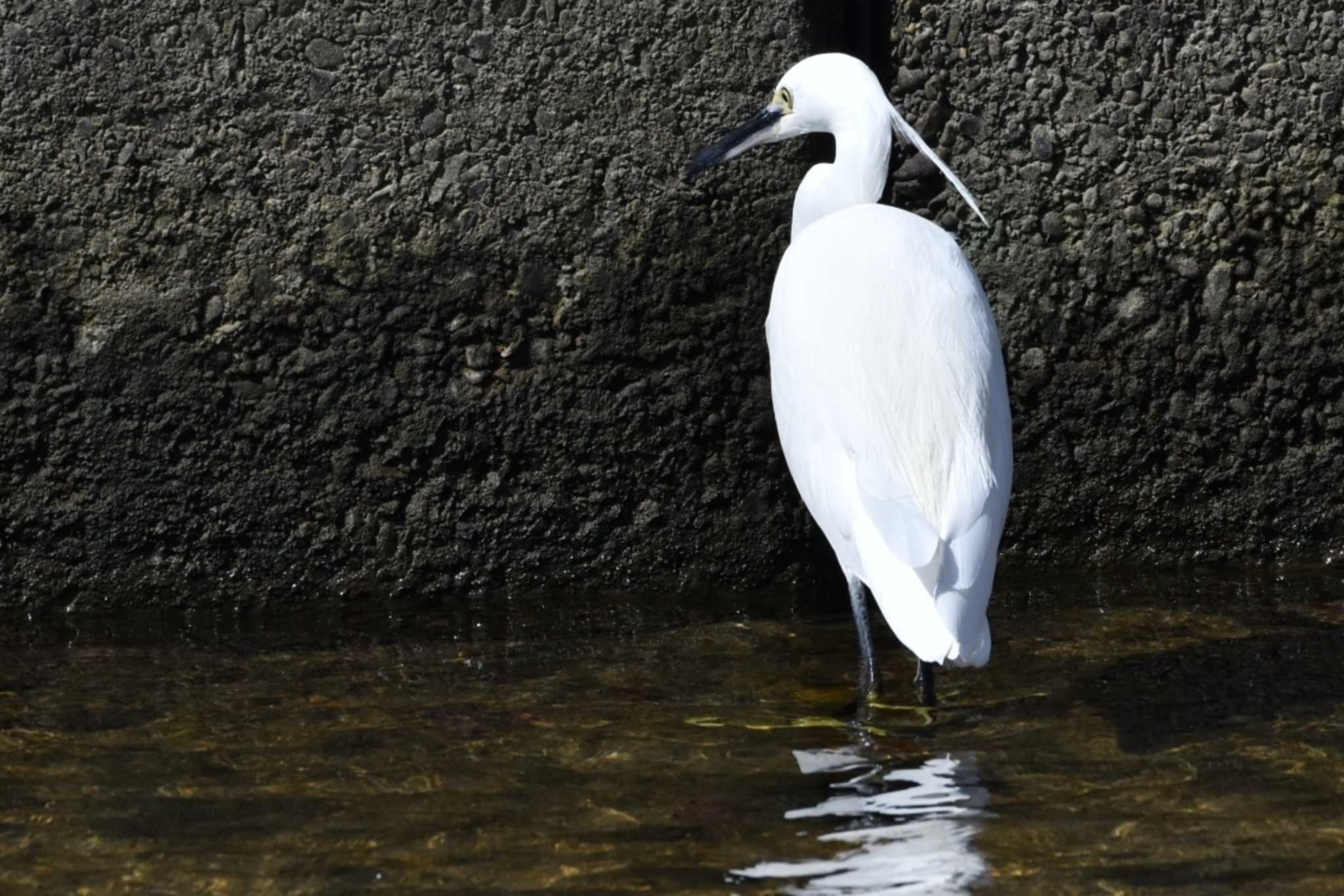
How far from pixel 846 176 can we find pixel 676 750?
1092 mm

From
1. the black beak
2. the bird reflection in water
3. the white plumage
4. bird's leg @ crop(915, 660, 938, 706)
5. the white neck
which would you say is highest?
the black beak

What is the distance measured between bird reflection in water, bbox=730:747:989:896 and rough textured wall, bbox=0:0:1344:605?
3.02 ft

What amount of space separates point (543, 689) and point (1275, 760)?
113 cm

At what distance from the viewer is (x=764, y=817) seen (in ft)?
7.43

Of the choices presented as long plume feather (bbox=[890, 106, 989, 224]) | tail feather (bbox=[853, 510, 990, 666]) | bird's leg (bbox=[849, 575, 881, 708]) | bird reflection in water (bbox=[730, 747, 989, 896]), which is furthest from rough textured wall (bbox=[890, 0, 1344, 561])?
bird reflection in water (bbox=[730, 747, 989, 896])

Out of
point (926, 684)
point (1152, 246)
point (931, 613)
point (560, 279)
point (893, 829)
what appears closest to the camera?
point (893, 829)

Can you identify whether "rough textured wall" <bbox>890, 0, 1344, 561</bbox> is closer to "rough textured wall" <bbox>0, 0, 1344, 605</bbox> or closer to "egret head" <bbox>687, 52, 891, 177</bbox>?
"rough textured wall" <bbox>0, 0, 1344, 605</bbox>

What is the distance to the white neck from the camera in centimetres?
306

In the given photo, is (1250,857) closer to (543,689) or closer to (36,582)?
(543,689)

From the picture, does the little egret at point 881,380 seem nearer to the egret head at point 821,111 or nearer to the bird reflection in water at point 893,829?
the egret head at point 821,111

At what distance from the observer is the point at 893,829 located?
222cm

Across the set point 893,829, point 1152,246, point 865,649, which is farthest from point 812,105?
point 893,829

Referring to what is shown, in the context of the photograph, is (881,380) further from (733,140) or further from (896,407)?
(733,140)

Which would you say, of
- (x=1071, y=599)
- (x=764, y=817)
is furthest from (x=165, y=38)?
(x=1071, y=599)
